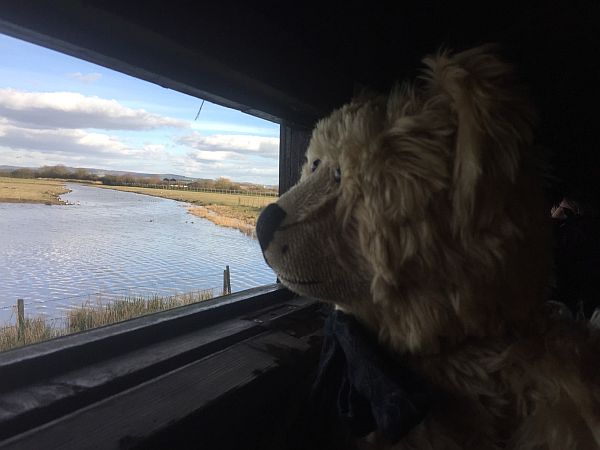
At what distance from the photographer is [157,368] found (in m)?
0.74

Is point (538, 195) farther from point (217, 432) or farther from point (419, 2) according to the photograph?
point (419, 2)

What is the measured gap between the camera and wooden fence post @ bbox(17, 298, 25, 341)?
713mm

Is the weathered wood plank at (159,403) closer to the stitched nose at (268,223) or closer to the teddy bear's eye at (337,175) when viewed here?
the stitched nose at (268,223)

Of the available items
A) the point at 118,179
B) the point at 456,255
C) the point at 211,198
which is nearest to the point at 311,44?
the point at 211,198

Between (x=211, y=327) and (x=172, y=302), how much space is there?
109 millimetres

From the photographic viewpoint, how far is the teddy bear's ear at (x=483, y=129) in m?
0.46

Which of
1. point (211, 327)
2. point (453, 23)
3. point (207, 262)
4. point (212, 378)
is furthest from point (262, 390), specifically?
point (453, 23)

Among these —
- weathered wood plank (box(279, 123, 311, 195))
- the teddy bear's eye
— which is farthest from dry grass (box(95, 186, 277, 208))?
the teddy bear's eye

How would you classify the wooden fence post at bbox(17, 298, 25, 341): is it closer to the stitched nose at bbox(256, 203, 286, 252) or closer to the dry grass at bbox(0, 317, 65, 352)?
the dry grass at bbox(0, 317, 65, 352)

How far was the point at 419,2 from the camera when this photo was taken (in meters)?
1.35

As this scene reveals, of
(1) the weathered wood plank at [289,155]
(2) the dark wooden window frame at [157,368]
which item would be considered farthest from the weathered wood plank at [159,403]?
(1) the weathered wood plank at [289,155]

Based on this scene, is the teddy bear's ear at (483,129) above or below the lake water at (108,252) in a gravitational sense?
above

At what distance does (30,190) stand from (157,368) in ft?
Result: 1.21

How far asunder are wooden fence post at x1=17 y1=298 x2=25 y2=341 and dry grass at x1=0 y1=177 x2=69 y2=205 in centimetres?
17
